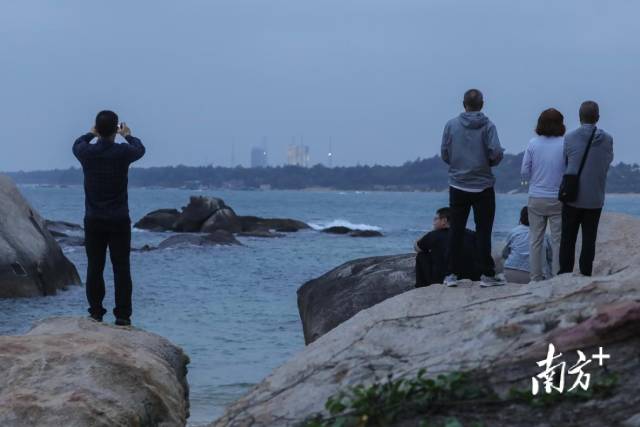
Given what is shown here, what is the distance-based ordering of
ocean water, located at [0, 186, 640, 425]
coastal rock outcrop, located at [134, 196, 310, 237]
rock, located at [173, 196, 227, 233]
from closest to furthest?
ocean water, located at [0, 186, 640, 425] → rock, located at [173, 196, 227, 233] → coastal rock outcrop, located at [134, 196, 310, 237]

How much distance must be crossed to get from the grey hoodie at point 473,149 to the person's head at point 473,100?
5 centimetres

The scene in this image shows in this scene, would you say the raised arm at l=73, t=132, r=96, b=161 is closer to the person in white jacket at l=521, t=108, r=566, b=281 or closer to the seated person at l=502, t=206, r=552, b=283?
the person in white jacket at l=521, t=108, r=566, b=281

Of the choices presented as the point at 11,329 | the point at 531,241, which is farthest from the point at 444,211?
the point at 11,329

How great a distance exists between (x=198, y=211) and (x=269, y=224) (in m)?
10.2

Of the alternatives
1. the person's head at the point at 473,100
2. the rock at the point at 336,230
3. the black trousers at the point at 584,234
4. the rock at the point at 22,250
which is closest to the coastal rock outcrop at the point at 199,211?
the rock at the point at 336,230

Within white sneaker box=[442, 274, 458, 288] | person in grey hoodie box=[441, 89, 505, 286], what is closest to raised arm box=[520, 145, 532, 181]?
person in grey hoodie box=[441, 89, 505, 286]

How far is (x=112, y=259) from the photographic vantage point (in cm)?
973

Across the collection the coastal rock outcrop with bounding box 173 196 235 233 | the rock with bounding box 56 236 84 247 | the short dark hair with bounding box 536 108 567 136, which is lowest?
the rock with bounding box 56 236 84 247

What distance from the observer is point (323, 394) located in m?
5.74

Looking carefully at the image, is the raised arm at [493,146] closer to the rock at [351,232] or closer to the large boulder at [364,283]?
the large boulder at [364,283]

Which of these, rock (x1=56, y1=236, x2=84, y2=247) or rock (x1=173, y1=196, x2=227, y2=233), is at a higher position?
rock (x1=173, y1=196, x2=227, y2=233)

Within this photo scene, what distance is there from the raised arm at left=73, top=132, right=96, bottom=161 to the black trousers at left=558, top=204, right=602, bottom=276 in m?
4.08

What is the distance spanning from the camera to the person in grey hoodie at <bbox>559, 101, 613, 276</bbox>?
925cm

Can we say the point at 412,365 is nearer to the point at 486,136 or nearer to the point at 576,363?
the point at 576,363
